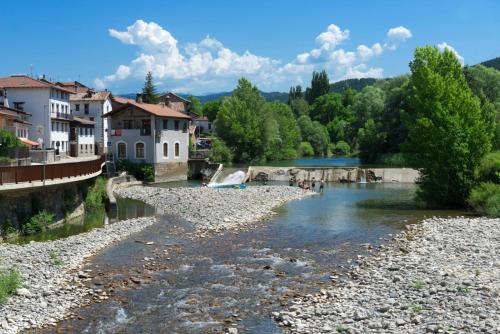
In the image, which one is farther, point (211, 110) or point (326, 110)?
point (326, 110)

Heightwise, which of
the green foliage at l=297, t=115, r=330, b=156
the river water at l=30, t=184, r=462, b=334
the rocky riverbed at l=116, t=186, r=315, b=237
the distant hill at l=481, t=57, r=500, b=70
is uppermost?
the distant hill at l=481, t=57, r=500, b=70

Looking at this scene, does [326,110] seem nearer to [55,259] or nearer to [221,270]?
[221,270]

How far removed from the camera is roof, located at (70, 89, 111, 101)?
83.9 meters

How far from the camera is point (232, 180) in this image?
6128cm

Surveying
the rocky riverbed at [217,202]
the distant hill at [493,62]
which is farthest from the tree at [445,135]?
the distant hill at [493,62]

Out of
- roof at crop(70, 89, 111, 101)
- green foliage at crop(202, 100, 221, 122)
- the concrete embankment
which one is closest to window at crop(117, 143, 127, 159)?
the concrete embankment

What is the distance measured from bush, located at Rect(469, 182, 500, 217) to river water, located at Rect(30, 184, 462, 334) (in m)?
2.27

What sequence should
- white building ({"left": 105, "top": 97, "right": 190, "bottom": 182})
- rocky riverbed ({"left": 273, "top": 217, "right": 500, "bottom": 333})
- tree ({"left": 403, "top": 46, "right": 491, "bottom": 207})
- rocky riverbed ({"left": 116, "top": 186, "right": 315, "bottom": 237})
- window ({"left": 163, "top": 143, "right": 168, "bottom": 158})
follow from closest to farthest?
1. rocky riverbed ({"left": 273, "top": 217, "right": 500, "bottom": 333})
2. rocky riverbed ({"left": 116, "top": 186, "right": 315, "bottom": 237})
3. tree ({"left": 403, "top": 46, "right": 491, "bottom": 207})
4. white building ({"left": 105, "top": 97, "right": 190, "bottom": 182})
5. window ({"left": 163, "top": 143, "right": 168, "bottom": 158})

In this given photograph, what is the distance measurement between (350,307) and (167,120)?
5088cm

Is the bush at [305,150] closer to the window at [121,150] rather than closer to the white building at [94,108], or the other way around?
the white building at [94,108]

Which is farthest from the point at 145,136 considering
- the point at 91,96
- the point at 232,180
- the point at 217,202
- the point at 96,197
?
the point at 91,96

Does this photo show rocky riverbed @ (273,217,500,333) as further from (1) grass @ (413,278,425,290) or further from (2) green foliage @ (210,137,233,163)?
(2) green foliage @ (210,137,233,163)

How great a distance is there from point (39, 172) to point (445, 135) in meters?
27.6

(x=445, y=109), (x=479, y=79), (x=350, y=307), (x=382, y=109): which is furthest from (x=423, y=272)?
(x=382, y=109)
